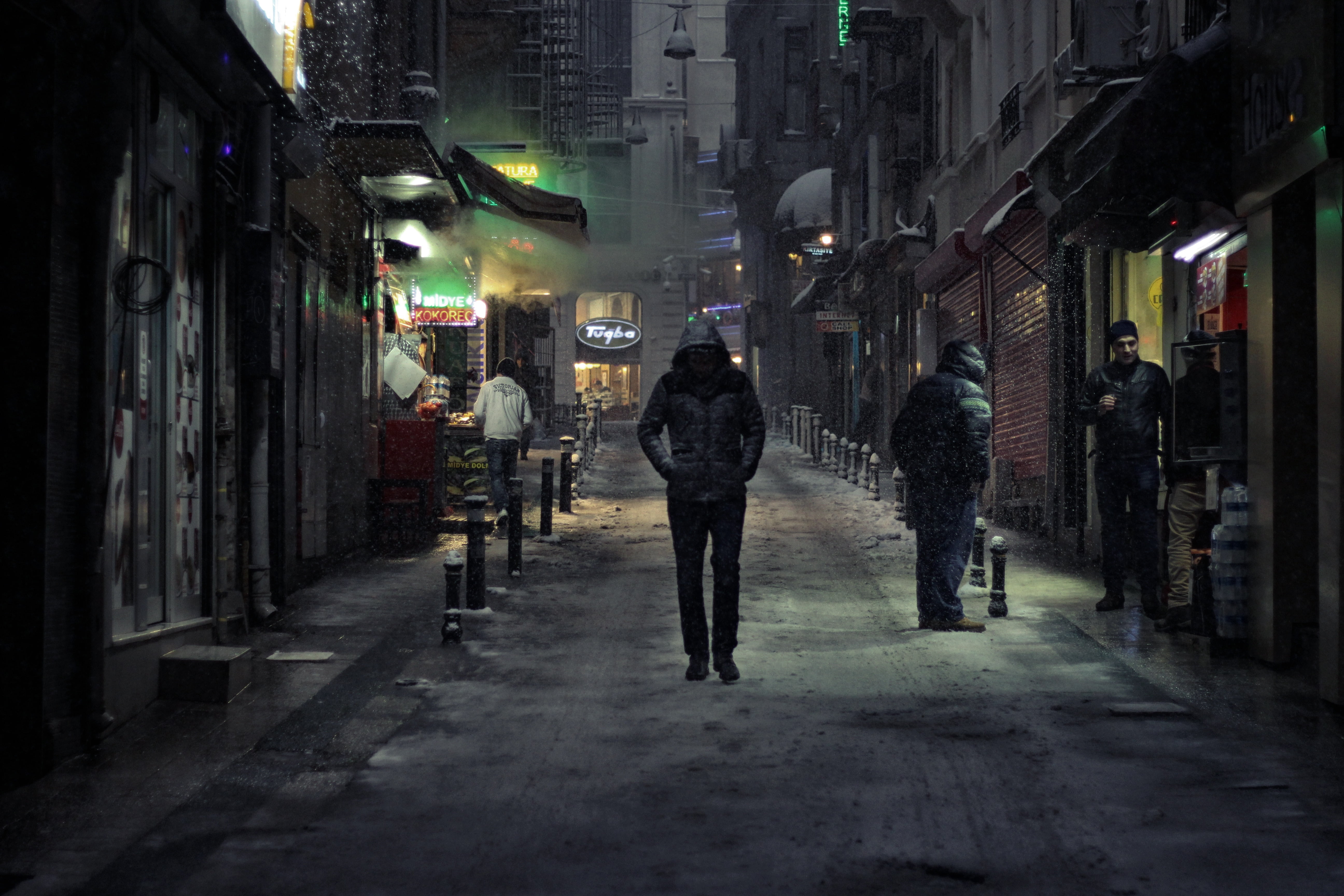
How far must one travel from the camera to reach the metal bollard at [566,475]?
17.2 metres

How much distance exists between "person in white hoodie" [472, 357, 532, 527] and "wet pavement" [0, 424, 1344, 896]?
221 inches

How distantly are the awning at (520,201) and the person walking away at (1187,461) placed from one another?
10.3 metres

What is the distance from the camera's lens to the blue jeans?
1513 cm

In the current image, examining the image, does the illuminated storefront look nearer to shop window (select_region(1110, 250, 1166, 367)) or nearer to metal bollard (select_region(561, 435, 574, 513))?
metal bollard (select_region(561, 435, 574, 513))

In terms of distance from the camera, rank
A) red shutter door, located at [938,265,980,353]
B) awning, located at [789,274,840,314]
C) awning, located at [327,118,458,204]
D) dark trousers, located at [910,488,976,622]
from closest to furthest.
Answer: dark trousers, located at [910,488,976,622] → awning, located at [327,118,458,204] → red shutter door, located at [938,265,980,353] → awning, located at [789,274,840,314]

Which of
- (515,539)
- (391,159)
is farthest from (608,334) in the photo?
(515,539)

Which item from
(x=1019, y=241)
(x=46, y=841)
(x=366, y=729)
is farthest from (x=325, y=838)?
(x=1019, y=241)

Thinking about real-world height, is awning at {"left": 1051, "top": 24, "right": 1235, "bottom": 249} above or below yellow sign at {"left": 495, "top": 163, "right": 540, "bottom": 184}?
below

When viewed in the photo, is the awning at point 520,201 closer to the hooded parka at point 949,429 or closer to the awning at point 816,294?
the hooded parka at point 949,429

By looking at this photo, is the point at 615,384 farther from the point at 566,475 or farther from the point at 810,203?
the point at 566,475

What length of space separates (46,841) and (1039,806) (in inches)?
140

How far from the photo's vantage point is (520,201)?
18328 mm

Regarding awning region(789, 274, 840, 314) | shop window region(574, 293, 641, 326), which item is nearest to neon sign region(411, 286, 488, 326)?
awning region(789, 274, 840, 314)

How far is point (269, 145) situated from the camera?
30.0 feet
